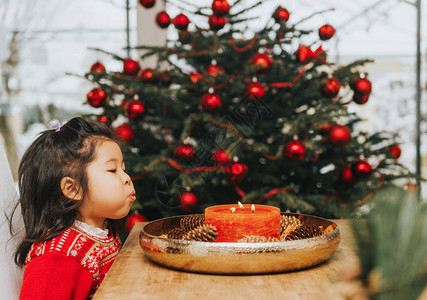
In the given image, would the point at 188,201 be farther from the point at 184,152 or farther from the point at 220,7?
the point at 220,7

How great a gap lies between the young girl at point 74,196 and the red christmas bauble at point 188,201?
615 millimetres

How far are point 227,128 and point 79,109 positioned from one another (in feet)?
4.28

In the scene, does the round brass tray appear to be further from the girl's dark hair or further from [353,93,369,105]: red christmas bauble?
[353,93,369,105]: red christmas bauble

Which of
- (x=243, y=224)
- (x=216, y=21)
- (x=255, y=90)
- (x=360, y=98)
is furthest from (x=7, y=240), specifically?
(x=360, y=98)

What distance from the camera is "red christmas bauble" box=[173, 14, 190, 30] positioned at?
1.69 metres

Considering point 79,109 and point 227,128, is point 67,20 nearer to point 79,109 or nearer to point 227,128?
point 79,109

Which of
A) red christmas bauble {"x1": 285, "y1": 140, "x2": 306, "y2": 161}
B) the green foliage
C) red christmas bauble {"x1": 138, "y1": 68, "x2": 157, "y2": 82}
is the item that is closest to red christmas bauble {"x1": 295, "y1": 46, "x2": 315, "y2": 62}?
red christmas bauble {"x1": 285, "y1": 140, "x2": 306, "y2": 161}

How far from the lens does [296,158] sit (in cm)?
149

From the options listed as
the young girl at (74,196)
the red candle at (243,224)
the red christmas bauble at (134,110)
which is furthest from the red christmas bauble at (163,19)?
the red candle at (243,224)

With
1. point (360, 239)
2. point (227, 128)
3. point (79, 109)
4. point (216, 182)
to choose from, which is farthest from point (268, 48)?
point (360, 239)

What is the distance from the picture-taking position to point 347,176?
5.49 feet

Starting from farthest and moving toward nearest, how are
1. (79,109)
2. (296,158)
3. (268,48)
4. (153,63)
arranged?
(79,109)
(153,63)
(268,48)
(296,158)

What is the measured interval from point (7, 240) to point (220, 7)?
1100 millimetres

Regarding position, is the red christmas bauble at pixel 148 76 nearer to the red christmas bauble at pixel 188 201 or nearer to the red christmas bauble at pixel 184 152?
the red christmas bauble at pixel 184 152
